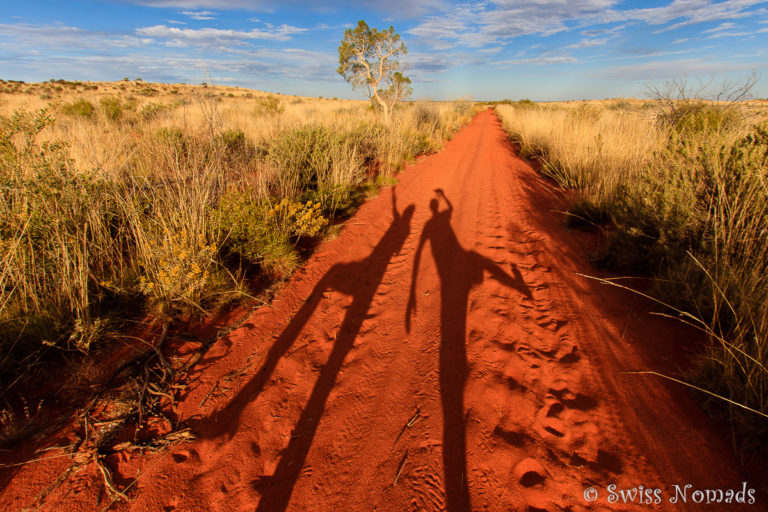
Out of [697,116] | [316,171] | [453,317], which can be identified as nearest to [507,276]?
[453,317]

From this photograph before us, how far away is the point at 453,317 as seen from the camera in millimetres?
3127

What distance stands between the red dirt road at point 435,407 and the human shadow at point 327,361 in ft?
0.04

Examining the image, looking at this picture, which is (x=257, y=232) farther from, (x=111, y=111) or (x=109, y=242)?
(x=111, y=111)

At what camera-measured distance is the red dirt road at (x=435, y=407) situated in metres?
1.72

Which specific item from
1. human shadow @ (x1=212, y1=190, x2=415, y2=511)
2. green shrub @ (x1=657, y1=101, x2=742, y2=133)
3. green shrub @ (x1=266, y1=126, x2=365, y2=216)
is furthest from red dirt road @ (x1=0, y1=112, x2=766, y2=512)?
green shrub @ (x1=657, y1=101, x2=742, y2=133)

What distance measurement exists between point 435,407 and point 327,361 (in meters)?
0.99

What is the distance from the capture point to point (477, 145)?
523 inches

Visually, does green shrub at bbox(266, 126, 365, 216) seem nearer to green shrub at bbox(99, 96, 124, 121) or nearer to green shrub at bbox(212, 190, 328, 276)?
green shrub at bbox(212, 190, 328, 276)

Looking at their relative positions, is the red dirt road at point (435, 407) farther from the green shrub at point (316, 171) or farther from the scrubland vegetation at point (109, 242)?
the green shrub at point (316, 171)

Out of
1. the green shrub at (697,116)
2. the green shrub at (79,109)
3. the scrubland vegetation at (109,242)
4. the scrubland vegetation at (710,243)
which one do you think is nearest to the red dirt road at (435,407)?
the scrubland vegetation at (710,243)

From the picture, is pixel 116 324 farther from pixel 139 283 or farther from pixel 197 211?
pixel 197 211

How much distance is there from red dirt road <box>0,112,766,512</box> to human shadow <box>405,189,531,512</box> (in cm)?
1

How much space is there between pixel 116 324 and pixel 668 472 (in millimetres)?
4297

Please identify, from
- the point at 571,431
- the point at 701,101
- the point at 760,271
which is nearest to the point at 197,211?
the point at 571,431
